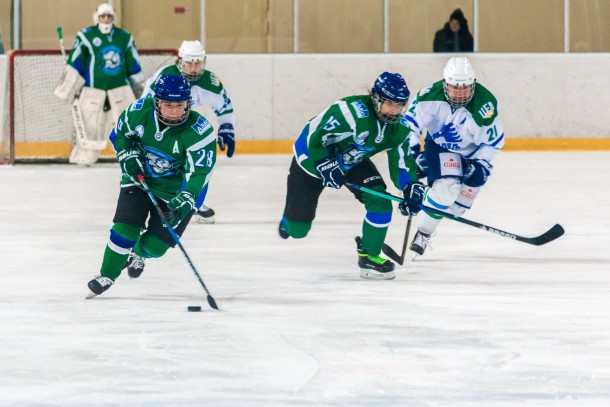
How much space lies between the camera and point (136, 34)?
1172cm

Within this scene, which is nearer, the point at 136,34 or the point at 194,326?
the point at 194,326

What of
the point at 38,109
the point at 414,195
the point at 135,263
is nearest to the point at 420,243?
the point at 414,195

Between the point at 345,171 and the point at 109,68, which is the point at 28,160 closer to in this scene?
the point at 109,68

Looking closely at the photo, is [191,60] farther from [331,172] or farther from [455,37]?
[455,37]

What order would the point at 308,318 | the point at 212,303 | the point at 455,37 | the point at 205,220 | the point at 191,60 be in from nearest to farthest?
the point at 308,318 → the point at 212,303 → the point at 191,60 → the point at 205,220 → the point at 455,37

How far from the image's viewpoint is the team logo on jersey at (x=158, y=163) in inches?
189

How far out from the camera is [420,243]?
5.82 metres

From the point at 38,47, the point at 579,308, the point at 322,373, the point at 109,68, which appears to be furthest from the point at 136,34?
the point at 322,373

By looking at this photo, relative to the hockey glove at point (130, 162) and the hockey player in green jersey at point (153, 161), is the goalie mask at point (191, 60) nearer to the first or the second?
the hockey player in green jersey at point (153, 161)

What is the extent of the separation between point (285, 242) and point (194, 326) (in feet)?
7.04

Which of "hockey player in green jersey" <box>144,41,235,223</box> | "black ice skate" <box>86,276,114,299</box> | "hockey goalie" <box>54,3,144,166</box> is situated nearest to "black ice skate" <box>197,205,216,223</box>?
"hockey player in green jersey" <box>144,41,235,223</box>

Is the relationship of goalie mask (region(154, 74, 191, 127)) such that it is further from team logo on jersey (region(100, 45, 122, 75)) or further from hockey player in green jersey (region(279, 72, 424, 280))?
team logo on jersey (region(100, 45, 122, 75))

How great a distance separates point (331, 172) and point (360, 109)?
267 mm

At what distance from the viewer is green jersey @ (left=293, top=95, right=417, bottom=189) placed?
5238mm
